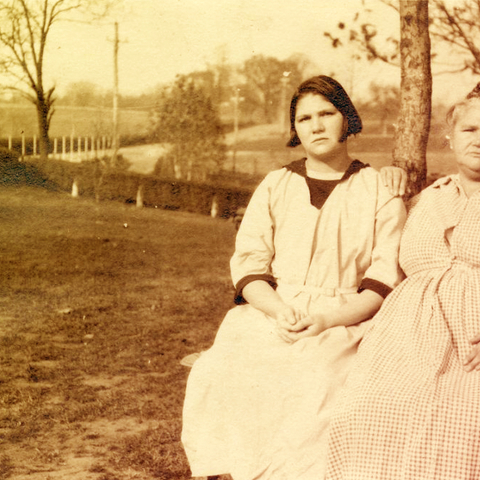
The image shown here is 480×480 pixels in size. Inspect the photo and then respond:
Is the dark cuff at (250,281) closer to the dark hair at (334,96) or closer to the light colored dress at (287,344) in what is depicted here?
the light colored dress at (287,344)

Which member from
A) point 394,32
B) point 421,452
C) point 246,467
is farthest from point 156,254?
point 421,452

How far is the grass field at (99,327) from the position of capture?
142 inches

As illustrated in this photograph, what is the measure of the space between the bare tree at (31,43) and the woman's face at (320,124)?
263cm

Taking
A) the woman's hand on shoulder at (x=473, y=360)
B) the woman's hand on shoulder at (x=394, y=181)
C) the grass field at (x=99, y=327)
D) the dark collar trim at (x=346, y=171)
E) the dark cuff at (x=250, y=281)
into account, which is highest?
the dark collar trim at (x=346, y=171)

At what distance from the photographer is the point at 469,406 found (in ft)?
6.63

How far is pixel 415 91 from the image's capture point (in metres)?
4.13

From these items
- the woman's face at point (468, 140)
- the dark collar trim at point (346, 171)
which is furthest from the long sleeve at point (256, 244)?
the woman's face at point (468, 140)

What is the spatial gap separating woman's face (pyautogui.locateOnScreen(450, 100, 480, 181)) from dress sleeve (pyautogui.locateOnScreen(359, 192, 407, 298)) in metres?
0.30

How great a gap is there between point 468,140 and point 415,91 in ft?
5.03

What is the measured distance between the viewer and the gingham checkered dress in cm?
201

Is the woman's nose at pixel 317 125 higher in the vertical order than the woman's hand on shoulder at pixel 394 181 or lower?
higher

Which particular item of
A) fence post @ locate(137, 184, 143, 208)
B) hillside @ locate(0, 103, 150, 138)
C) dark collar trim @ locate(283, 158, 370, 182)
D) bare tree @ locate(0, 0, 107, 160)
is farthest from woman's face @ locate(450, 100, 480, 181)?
fence post @ locate(137, 184, 143, 208)

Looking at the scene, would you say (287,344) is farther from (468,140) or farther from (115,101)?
(115,101)

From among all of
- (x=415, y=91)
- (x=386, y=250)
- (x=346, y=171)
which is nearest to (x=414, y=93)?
(x=415, y=91)
